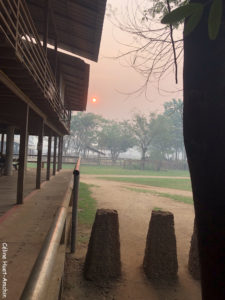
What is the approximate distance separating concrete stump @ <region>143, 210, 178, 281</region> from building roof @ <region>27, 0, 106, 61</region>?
7230mm

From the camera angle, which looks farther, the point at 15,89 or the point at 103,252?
the point at 15,89

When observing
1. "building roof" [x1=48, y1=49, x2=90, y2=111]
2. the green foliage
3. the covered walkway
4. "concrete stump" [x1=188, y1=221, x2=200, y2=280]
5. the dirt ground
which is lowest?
the dirt ground

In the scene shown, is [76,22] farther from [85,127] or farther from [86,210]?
[85,127]

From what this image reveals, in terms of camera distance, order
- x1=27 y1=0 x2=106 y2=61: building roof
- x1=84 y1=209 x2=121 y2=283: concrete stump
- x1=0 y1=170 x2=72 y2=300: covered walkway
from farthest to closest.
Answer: x1=27 y1=0 x2=106 y2=61: building roof → x1=84 y1=209 x2=121 y2=283: concrete stump → x1=0 y1=170 x2=72 y2=300: covered walkway

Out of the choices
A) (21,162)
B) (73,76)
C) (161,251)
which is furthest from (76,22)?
(161,251)

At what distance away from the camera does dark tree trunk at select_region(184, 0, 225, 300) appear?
1.84 metres

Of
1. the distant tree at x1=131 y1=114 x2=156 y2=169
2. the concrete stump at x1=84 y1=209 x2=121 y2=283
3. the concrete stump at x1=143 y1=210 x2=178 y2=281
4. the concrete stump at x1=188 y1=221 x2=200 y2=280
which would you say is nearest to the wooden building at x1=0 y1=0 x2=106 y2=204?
the concrete stump at x1=84 y1=209 x2=121 y2=283

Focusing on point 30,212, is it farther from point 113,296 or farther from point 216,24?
point 216,24

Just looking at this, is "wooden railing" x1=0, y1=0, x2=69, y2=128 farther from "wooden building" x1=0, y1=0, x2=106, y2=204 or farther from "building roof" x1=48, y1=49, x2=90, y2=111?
"building roof" x1=48, y1=49, x2=90, y2=111

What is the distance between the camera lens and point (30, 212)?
6.19 meters

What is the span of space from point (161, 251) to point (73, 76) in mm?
12396

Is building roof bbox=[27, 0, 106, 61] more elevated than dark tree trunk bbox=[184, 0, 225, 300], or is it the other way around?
building roof bbox=[27, 0, 106, 61]

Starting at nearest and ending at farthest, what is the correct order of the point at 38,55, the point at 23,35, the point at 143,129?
the point at 23,35 → the point at 38,55 → the point at 143,129

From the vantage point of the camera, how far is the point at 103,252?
4.74 metres
